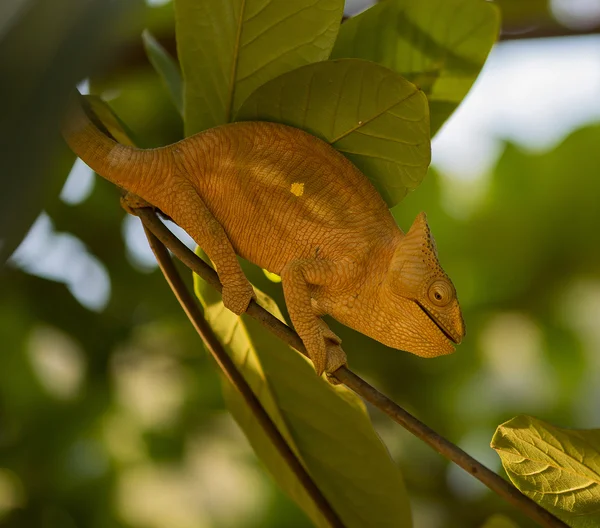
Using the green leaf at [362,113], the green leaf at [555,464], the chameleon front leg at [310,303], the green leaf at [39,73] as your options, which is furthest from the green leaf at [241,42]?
the green leaf at [39,73]

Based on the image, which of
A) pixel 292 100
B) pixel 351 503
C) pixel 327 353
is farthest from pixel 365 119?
pixel 351 503

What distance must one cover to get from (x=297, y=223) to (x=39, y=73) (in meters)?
0.48

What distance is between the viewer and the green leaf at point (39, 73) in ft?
0.50

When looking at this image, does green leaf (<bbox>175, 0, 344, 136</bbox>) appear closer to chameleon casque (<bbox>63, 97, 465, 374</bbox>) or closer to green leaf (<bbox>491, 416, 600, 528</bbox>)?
chameleon casque (<bbox>63, 97, 465, 374</bbox>)

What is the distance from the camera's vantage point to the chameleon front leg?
2.02 feet

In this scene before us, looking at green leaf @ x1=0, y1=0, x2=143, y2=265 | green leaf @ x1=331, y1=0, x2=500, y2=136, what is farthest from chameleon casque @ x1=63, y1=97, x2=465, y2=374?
green leaf @ x1=0, y1=0, x2=143, y2=265

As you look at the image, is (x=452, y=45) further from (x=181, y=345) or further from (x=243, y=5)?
(x=181, y=345)

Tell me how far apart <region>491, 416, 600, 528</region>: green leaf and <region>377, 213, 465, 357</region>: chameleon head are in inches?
3.8

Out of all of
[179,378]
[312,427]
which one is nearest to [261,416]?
[312,427]

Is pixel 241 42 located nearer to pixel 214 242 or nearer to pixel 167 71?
pixel 214 242

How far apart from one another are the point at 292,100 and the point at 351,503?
42 cm

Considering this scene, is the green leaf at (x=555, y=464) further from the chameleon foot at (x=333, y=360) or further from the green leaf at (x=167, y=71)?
the green leaf at (x=167, y=71)

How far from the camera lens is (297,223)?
629 millimetres

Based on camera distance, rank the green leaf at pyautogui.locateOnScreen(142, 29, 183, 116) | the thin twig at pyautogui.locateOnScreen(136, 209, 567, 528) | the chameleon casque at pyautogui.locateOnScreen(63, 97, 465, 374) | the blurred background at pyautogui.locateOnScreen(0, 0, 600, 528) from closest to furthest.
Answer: the thin twig at pyautogui.locateOnScreen(136, 209, 567, 528), the chameleon casque at pyautogui.locateOnScreen(63, 97, 465, 374), the green leaf at pyautogui.locateOnScreen(142, 29, 183, 116), the blurred background at pyautogui.locateOnScreen(0, 0, 600, 528)
